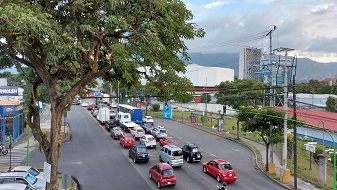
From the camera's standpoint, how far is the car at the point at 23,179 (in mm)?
17572

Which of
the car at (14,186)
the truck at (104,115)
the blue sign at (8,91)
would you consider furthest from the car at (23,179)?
the truck at (104,115)

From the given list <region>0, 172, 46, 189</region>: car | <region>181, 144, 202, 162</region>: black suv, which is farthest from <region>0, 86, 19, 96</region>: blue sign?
<region>181, 144, 202, 162</region>: black suv

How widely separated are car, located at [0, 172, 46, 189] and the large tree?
5.82 meters

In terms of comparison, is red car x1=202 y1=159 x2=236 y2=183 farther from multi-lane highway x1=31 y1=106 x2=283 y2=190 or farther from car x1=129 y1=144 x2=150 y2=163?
car x1=129 y1=144 x2=150 y2=163

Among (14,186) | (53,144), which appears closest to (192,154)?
(14,186)

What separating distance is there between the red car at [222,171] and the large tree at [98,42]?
10.3 meters

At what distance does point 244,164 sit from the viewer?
27516 mm

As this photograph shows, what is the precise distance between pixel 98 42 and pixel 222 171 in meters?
13.4

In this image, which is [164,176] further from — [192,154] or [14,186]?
[14,186]

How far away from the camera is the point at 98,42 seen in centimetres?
1353

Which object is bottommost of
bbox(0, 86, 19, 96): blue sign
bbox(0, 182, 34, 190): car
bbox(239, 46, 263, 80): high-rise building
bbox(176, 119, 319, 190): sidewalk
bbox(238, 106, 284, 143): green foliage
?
bbox(176, 119, 319, 190): sidewalk

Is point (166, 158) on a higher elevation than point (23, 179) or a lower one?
lower

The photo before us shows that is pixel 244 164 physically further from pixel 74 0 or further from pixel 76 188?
pixel 74 0

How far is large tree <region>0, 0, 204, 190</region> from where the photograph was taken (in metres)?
11.9
